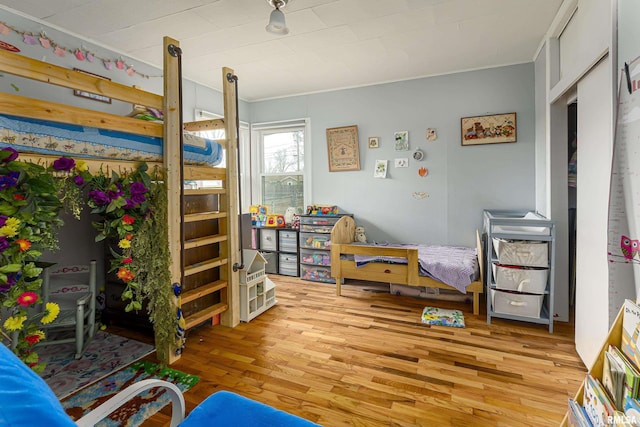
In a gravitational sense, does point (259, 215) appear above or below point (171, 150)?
below

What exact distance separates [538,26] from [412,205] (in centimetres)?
209

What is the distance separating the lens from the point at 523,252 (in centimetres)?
262

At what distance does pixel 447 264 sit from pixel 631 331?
1.88 meters

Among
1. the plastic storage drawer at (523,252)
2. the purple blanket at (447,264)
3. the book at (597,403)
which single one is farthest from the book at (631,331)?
the purple blanket at (447,264)

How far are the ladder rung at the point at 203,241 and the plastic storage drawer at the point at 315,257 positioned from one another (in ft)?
5.30

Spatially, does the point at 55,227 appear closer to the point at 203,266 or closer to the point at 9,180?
the point at 9,180

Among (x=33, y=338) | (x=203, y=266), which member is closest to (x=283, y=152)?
(x=203, y=266)

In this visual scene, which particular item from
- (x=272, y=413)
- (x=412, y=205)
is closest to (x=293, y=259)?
(x=412, y=205)

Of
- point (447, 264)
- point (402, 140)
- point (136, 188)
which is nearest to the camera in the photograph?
point (136, 188)

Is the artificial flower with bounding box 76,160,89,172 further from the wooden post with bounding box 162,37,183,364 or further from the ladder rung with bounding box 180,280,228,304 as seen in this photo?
the ladder rung with bounding box 180,280,228,304

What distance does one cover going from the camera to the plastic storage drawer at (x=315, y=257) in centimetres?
414

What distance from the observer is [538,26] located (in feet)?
8.96

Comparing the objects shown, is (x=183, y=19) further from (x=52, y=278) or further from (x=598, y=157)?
(x=598, y=157)

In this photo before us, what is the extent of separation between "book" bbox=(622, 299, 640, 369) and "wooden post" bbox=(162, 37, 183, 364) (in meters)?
2.37
